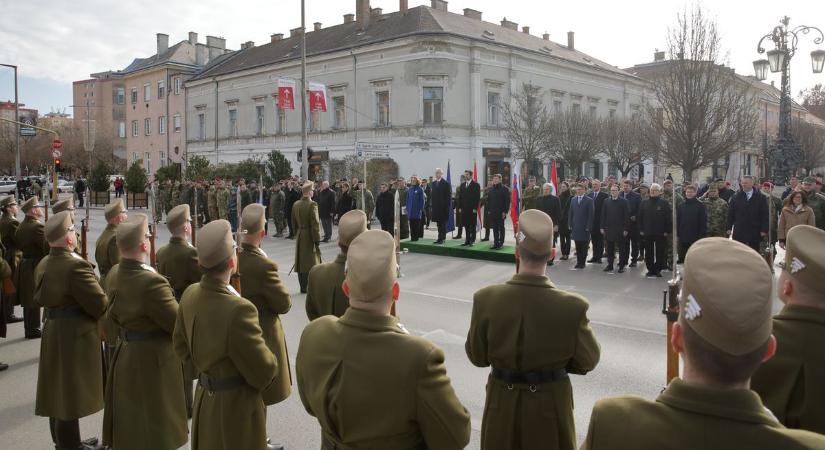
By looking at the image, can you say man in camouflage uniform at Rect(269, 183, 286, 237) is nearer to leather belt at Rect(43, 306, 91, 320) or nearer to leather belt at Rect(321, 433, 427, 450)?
leather belt at Rect(43, 306, 91, 320)

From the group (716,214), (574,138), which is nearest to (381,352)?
(716,214)

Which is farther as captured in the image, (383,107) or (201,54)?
(201,54)

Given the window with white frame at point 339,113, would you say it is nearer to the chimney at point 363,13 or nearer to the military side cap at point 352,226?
the chimney at point 363,13

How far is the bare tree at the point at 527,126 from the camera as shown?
127 feet

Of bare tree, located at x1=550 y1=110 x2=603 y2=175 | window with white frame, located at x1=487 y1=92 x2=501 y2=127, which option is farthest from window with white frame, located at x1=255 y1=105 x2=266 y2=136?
bare tree, located at x1=550 y1=110 x2=603 y2=175

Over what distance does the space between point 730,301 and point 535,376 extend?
81.5 inches

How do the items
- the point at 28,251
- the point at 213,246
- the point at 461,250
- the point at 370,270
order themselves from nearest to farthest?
the point at 370,270 → the point at 213,246 → the point at 28,251 → the point at 461,250

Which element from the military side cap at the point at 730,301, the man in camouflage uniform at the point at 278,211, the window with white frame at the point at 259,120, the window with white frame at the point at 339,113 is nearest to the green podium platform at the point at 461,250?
the man in camouflage uniform at the point at 278,211

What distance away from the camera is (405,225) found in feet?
73.3

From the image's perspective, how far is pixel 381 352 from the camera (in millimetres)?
2814

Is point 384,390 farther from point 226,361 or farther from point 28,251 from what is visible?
point 28,251

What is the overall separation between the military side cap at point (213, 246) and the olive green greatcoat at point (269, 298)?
4.91 feet

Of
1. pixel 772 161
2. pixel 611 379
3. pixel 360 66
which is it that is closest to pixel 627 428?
pixel 611 379

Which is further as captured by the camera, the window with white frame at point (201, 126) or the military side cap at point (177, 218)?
the window with white frame at point (201, 126)
